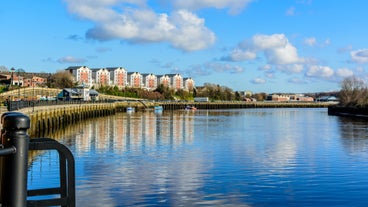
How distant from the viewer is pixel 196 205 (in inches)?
717

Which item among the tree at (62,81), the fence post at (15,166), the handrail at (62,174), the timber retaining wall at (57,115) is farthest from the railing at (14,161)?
the tree at (62,81)

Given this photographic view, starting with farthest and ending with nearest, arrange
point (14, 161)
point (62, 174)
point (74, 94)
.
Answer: point (74, 94) → point (62, 174) → point (14, 161)

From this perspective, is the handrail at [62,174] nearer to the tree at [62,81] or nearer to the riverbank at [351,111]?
the riverbank at [351,111]

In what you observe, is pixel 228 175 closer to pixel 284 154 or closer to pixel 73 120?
pixel 284 154

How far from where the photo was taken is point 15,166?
3.54 meters

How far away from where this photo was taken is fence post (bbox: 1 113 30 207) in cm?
354

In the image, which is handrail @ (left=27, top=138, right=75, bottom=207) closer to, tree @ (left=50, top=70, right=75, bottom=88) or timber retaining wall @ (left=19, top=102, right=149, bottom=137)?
timber retaining wall @ (left=19, top=102, right=149, bottom=137)

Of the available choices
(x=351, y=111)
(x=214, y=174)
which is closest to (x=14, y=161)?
(x=214, y=174)

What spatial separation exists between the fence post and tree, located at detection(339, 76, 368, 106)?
131038 millimetres

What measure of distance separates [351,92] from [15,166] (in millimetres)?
148624

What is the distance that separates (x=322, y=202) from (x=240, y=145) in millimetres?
23412

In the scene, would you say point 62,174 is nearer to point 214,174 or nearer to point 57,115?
point 214,174

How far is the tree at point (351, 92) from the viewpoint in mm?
128500

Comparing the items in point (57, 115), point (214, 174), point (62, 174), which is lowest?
point (214, 174)
